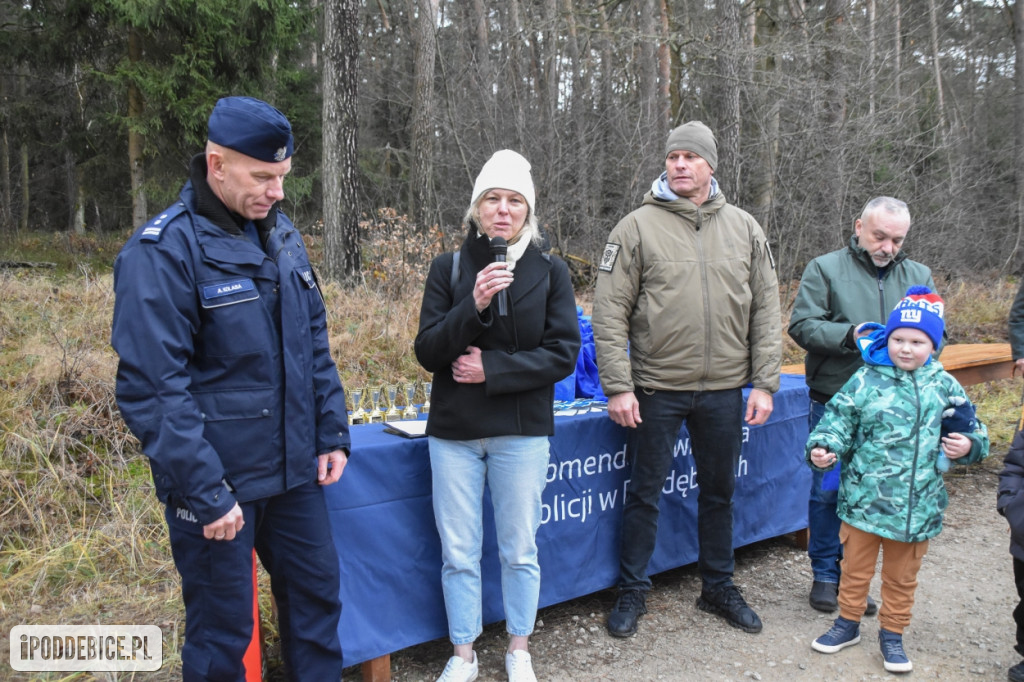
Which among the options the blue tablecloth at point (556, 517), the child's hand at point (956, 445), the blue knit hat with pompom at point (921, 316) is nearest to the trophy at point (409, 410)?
the blue tablecloth at point (556, 517)

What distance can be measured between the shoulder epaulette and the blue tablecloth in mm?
1090

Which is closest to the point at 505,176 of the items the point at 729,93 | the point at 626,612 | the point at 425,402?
the point at 425,402

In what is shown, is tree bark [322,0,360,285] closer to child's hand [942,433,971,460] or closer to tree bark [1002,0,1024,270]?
child's hand [942,433,971,460]

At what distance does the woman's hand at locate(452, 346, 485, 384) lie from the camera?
2707mm

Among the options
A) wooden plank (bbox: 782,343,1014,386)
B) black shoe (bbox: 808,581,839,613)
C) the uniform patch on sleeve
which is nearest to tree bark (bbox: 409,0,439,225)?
wooden plank (bbox: 782,343,1014,386)

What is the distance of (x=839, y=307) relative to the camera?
3506 millimetres

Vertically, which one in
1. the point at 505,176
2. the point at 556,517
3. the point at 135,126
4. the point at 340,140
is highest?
the point at 135,126

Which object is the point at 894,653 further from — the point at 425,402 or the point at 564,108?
the point at 564,108

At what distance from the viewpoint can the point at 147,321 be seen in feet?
6.35

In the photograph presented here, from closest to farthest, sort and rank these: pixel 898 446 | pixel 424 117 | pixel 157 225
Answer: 1. pixel 157 225
2. pixel 898 446
3. pixel 424 117

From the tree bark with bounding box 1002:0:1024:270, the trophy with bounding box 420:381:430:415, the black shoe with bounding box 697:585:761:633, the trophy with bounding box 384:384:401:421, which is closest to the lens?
→ the black shoe with bounding box 697:585:761:633

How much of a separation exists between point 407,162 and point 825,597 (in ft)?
45.8

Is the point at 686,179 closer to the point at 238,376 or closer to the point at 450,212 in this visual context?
the point at 238,376

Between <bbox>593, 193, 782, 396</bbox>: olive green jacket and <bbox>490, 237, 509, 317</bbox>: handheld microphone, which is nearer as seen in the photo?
<bbox>490, 237, 509, 317</bbox>: handheld microphone
